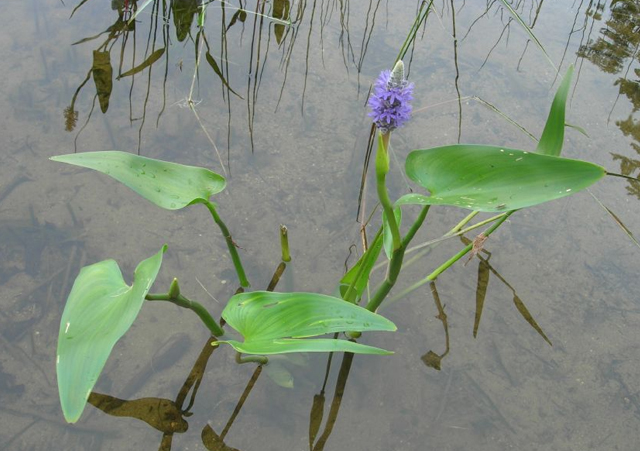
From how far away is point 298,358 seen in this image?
185 centimetres

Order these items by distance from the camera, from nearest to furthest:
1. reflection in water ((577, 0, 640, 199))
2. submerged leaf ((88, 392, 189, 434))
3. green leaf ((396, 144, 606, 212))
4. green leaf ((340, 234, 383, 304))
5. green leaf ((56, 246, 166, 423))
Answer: green leaf ((56, 246, 166, 423)) → green leaf ((396, 144, 606, 212)) → submerged leaf ((88, 392, 189, 434)) → green leaf ((340, 234, 383, 304)) → reflection in water ((577, 0, 640, 199))

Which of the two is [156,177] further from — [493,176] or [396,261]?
[493,176]

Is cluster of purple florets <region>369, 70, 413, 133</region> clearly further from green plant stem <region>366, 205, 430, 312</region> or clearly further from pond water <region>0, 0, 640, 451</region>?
pond water <region>0, 0, 640, 451</region>

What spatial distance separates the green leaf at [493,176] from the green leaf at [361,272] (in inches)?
12.6

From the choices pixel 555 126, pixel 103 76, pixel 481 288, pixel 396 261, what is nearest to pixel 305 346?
pixel 396 261

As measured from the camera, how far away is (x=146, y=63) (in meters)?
2.60

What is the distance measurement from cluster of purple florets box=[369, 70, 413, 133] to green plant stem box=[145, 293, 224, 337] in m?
0.61

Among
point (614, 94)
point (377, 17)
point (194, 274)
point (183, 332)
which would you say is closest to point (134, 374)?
point (183, 332)

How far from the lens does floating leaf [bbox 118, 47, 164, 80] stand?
256cm

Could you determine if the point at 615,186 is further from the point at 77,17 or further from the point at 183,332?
the point at 77,17

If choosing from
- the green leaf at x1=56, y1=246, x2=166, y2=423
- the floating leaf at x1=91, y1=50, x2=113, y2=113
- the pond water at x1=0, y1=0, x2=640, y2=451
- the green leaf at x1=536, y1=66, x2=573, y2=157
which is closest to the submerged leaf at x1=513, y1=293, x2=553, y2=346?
the pond water at x1=0, y1=0, x2=640, y2=451

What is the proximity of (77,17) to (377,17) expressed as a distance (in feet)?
4.20

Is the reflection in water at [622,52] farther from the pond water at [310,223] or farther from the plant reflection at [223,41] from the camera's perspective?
the plant reflection at [223,41]

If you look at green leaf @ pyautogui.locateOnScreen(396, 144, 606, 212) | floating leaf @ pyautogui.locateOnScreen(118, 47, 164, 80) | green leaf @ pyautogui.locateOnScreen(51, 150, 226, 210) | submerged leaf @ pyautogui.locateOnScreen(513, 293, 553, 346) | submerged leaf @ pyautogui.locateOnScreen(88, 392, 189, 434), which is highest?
green leaf @ pyautogui.locateOnScreen(396, 144, 606, 212)
